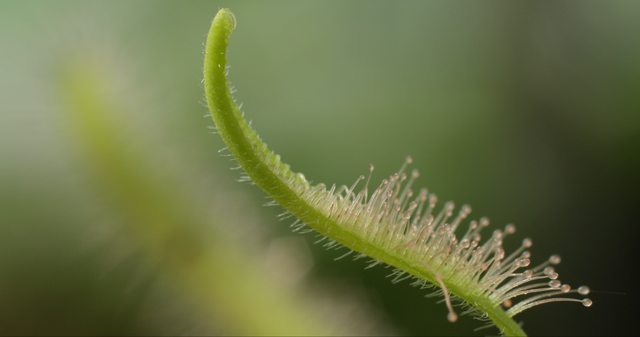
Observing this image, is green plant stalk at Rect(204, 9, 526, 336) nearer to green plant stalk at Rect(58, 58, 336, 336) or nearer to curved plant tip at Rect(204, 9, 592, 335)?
curved plant tip at Rect(204, 9, 592, 335)

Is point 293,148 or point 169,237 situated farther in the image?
point 293,148

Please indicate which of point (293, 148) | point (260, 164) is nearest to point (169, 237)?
point (293, 148)

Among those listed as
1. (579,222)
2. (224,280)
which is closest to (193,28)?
(224,280)

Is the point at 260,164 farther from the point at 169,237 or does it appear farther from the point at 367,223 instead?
the point at 169,237

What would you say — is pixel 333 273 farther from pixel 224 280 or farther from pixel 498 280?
pixel 498 280

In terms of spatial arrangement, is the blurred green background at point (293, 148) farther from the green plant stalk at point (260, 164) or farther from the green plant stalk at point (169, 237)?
the green plant stalk at point (260, 164)

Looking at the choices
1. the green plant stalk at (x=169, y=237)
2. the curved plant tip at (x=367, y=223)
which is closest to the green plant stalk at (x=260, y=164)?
the curved plant tip at (x=367, y=223)
